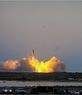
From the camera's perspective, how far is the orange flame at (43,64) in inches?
328

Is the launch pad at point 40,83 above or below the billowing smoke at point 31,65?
below

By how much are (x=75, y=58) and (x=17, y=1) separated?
2.34 m

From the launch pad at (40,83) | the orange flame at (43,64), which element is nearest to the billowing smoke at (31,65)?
the orange flame at (43,64)

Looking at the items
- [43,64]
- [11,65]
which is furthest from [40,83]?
[11,65]

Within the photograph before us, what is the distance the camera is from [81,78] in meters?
8.38

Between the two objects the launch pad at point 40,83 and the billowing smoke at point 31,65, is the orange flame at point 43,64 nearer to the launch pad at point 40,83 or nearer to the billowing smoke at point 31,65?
the billowing smoke at point 31,65

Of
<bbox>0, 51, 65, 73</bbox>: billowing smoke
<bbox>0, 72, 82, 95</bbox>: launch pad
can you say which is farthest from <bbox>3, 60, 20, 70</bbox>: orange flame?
<bbox>0, 72, 82, 95</bbox>: launch pad

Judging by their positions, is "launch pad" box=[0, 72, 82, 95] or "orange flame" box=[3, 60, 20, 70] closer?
"launch pad" box=[0, 72, 82, 95]

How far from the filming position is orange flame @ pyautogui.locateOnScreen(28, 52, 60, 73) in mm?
8320

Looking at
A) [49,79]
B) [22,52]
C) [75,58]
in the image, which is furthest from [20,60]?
[75,58]

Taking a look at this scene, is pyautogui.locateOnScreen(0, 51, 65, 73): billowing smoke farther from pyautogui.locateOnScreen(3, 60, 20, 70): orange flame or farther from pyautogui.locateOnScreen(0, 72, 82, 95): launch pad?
pyautogui.locateOnScreen(0, 72, 82, 95): launch pad

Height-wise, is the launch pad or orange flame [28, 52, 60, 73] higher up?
orange flame [28, 52, 60, 73]

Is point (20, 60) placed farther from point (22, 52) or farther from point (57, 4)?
point (57, 4)

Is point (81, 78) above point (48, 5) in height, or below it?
below
